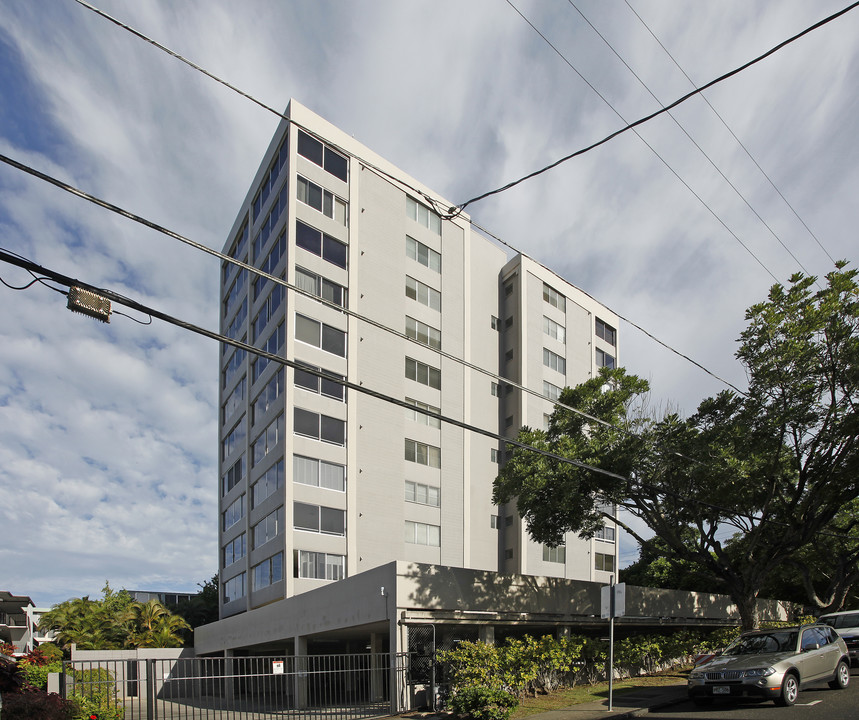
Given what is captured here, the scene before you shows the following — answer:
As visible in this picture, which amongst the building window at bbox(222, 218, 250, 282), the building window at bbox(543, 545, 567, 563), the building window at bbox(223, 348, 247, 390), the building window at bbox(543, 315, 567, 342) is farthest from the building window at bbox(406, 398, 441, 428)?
the building window at bbox(222, 218, 250, 282)

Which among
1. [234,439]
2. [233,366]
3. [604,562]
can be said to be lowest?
[604,562]

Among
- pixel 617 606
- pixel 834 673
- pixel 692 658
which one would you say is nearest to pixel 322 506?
pixel 692 658

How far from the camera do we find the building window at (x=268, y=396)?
3409 cm

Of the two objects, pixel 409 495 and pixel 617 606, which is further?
pixel 409 495

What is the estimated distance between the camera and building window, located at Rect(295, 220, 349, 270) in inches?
1374

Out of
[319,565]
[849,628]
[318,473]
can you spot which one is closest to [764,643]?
[849,628]

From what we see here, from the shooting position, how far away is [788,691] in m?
13.3

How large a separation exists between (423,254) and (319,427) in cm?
1227

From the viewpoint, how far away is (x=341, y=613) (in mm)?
21406

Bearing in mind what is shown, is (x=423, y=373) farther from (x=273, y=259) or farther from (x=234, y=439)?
(x=234, y=439)

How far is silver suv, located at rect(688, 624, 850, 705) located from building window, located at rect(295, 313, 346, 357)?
2283cm

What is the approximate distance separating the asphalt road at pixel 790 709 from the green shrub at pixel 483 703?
8.93 feet

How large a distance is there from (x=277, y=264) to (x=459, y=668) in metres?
23.6

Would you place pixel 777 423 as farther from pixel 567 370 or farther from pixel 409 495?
pixel 567 370
